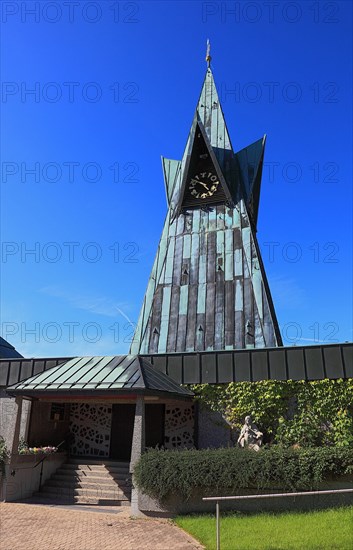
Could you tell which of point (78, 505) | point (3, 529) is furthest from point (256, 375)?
point (3, 529)

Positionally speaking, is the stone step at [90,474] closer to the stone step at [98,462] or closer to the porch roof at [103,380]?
the stone step at [98,462]

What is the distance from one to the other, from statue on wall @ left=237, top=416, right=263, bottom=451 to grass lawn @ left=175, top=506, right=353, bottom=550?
8.83 feet

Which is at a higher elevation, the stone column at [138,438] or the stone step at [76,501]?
the stone column at [138,438]

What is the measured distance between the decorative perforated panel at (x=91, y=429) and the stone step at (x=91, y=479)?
7.06 feet

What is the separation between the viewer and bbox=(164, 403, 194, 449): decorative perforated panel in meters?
14.7

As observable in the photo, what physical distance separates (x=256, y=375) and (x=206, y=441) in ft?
8.79

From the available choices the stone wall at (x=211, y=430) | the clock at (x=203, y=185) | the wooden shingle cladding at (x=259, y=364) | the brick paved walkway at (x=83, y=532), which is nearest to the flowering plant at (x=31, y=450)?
the brick paved walkway at (x=83, y=532)

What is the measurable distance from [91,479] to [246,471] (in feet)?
19.2

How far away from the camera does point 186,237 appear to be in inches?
881

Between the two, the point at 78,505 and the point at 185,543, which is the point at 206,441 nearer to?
the point at 78,505

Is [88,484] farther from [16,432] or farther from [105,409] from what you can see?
[105,409]

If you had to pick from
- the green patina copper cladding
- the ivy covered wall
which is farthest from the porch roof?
the green patina copper cladding

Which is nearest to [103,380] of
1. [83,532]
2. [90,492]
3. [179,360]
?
[179,360]

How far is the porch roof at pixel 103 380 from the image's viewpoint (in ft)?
37.0
